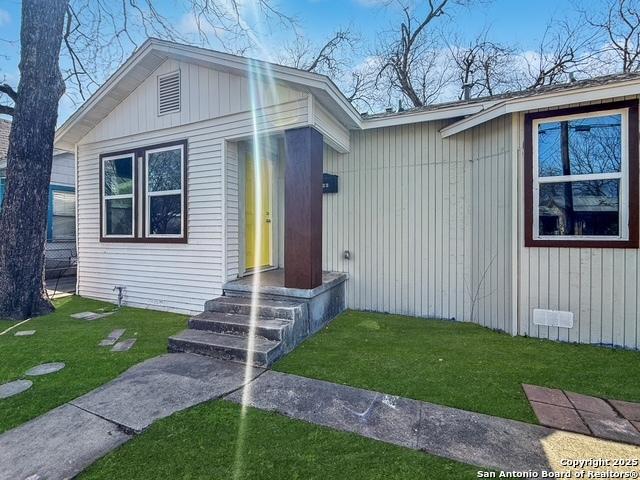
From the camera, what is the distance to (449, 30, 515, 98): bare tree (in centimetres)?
1265

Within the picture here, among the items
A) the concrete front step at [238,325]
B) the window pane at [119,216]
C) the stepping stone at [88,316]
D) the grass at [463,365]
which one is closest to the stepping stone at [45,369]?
the concrete front step at [238,325]

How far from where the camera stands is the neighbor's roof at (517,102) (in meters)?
3.61

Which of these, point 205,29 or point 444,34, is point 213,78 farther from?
point 444,34

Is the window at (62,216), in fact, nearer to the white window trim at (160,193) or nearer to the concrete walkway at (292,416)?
the white window trim at (160,193)

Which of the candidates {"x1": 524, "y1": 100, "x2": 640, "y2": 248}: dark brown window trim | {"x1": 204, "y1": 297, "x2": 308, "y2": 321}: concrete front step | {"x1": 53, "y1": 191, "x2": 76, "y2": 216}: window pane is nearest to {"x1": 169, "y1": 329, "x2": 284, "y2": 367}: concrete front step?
{"x1": 204, "y1": 297, "x2": 308, "y2": 321}: concrete front step

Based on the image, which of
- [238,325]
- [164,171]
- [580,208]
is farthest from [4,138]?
[580,208]

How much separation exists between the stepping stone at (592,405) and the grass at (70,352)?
413cm

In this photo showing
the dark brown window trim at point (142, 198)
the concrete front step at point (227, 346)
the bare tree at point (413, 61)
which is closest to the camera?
the concrete front step at point (227, 346)

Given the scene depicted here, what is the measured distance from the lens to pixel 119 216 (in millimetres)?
6121

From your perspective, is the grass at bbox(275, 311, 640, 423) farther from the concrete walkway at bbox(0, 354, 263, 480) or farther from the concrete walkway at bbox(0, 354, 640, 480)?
the concrete walkway at bbox(0, 354, 263, 480)

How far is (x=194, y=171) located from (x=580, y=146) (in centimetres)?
533

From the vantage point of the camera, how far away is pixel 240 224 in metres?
5.44

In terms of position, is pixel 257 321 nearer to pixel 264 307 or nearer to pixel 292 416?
pixel 264 307

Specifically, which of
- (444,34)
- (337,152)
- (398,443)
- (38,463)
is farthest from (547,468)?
(444,34)
